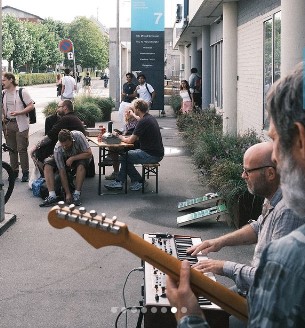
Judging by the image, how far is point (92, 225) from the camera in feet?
7.41

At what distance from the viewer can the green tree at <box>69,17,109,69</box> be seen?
111 meters

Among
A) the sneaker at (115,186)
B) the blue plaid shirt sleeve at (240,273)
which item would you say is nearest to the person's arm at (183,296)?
the blue plaid shirt sleeve at (240,273)

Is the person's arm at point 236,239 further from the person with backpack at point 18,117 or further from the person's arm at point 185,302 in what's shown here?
the person with backpack at point 18,117

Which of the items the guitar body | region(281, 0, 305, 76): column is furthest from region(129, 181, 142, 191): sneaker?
the guitar body

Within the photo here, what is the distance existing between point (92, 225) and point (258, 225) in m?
2.15

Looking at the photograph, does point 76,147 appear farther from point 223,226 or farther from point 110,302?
point 110,302

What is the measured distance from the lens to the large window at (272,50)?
11.8 meters

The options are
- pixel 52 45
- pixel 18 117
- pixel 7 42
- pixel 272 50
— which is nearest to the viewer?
pixel 272 50

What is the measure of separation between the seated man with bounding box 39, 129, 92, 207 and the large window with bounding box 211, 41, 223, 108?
11140 millimetres

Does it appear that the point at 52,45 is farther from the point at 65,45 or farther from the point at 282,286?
the point at 282,286

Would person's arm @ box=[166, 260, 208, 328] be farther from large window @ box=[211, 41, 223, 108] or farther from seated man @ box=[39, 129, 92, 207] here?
large window @ box=[211, 41, 223, 108]

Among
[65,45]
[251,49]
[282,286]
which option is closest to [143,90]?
[65,45]

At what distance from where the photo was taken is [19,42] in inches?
3789

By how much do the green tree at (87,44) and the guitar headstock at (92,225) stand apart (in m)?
109
